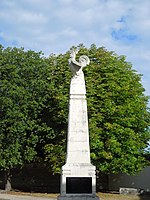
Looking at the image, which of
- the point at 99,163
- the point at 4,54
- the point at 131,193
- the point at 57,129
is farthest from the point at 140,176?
the point at 4,54

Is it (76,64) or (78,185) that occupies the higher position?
(76,64)

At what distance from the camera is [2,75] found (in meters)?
23.2

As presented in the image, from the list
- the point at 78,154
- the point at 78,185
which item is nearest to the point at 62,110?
the point at 78,154

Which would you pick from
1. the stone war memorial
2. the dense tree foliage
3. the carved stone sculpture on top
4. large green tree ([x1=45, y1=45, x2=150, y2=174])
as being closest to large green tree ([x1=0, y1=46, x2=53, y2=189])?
the dense tree foliage

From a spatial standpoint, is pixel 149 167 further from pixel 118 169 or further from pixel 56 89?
pixel 56 89

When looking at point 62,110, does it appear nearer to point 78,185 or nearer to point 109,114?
point 109,114

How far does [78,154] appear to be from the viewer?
12695 millimetres

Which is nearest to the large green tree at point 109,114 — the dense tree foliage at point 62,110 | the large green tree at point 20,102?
the dense tree foliage at point 62,110

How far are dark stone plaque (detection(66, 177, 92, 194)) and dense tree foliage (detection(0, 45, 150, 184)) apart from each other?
8611mm

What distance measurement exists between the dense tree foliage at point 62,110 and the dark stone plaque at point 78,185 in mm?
8611

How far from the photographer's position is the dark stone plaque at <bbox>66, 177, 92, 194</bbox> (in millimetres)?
12141

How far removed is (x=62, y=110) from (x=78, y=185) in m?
10.1

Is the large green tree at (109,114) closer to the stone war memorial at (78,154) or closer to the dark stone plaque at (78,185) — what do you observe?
the stone war memorial at (78,154)

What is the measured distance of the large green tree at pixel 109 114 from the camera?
21.8 metres
